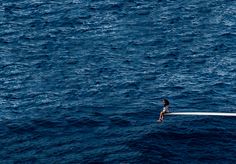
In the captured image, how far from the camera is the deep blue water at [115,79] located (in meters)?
97.2

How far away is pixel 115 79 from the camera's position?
121188 millimetres

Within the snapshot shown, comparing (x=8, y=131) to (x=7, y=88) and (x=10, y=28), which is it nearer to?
(x=7, y=88)

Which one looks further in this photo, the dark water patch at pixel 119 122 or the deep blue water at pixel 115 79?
the dark water patch at pixel 119 122

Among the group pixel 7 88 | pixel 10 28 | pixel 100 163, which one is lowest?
pixel 100 163

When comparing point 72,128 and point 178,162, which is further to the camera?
point 72,128

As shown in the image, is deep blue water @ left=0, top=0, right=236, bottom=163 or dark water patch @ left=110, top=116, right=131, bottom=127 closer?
deep blue water @ left=0, top=0, right=236, bottom=163

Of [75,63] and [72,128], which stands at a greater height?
[75,63]

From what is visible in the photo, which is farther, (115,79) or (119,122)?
(115,79)

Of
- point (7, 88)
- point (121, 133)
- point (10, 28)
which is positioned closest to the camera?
point (121, 133)

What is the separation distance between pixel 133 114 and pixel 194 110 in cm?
1283

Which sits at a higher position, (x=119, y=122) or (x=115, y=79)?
(x=115, y=79)

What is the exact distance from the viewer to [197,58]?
128 metres

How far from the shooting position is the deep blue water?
97.2m

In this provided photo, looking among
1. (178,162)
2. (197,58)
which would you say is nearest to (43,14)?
(197,58)
